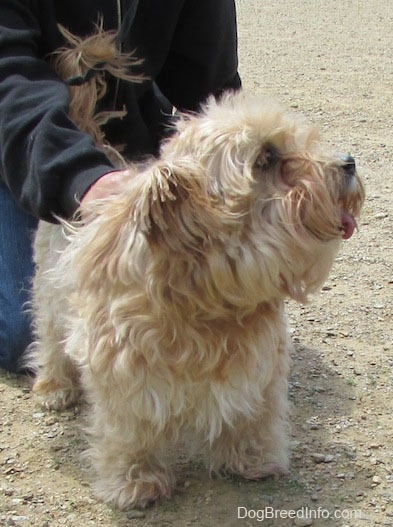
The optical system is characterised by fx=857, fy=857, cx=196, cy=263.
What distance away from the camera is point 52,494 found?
2705 millimetres

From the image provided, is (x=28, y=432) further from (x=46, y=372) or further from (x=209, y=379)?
(x=209, y=379)

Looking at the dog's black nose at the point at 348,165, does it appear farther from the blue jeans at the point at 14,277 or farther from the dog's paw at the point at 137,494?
the blue jeans at the point at 14,277

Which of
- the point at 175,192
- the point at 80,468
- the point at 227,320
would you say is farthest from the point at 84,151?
the point at 80,468

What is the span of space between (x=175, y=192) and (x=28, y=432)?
4.47 feet

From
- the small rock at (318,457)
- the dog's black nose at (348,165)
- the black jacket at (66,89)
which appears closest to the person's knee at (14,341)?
the black jacket at (66,89)

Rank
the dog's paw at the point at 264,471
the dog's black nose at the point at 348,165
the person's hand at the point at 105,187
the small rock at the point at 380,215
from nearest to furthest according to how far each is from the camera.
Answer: the dog's black nose at the point at 348,165
the person's hand at the point at 105,187
the dog's paw at the point at 264,471
the small rock at the point at 380,215

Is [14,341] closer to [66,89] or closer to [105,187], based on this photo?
[66,89]

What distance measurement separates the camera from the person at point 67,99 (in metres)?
2.46

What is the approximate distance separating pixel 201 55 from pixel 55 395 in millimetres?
1498

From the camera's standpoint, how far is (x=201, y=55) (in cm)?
354

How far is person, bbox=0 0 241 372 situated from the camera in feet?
8.07

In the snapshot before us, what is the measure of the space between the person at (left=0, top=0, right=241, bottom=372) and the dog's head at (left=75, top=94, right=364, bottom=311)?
12.1 inches

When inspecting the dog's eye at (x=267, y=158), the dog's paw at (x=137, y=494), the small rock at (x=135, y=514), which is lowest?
the small rock at (x=135, y=514)

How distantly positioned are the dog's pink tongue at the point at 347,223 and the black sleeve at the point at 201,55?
1.49 m
